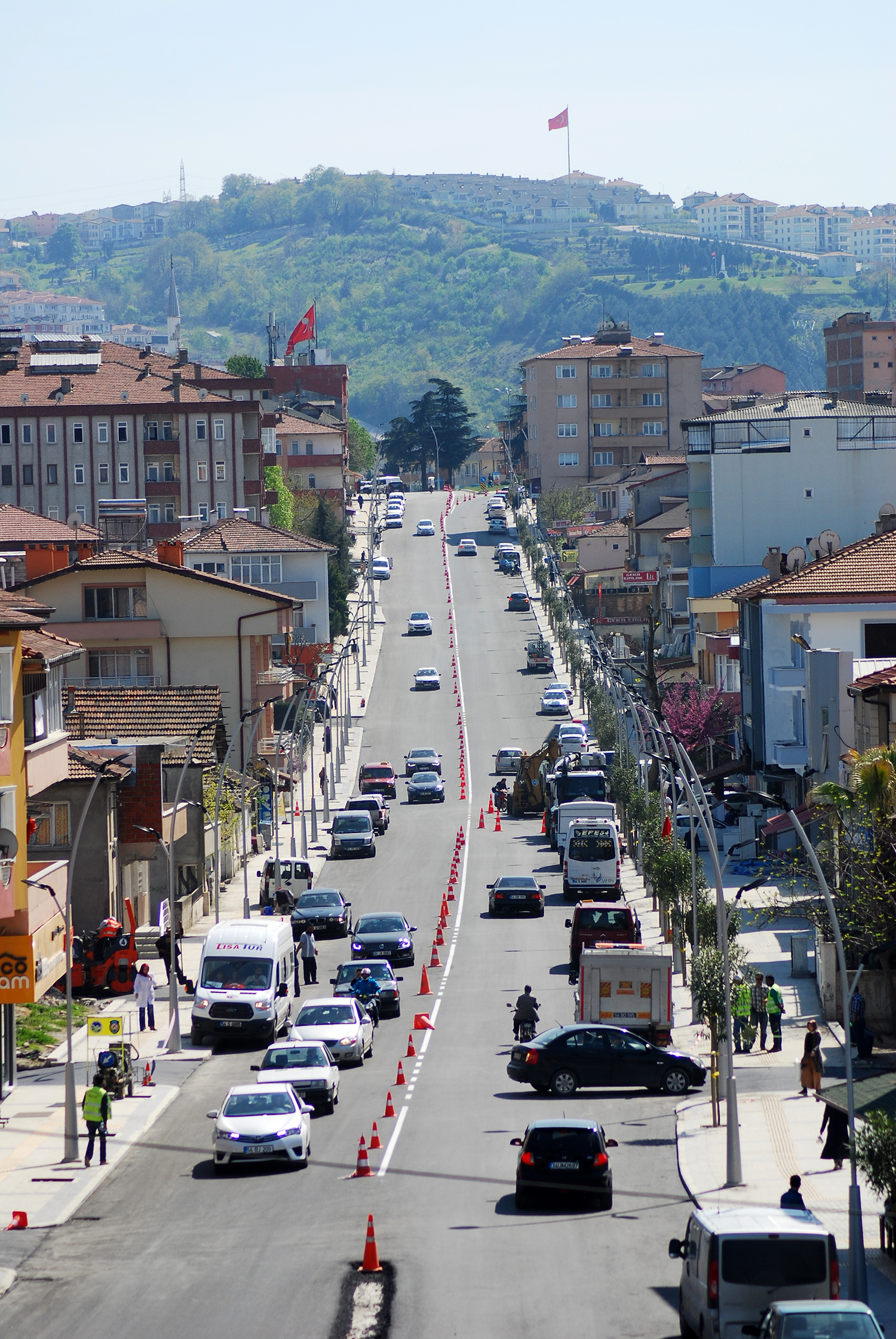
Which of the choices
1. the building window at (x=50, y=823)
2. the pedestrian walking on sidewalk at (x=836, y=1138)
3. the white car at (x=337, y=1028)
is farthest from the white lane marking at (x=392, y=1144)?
the building window at (x=50, y=823)

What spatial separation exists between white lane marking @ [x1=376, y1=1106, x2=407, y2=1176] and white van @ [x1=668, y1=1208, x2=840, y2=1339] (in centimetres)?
1008

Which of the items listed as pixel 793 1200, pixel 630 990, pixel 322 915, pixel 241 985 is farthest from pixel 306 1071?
pixel 322 915

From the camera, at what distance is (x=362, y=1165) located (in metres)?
27.5

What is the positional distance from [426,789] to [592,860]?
25.0m

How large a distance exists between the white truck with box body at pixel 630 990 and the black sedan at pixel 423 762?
50065 mm

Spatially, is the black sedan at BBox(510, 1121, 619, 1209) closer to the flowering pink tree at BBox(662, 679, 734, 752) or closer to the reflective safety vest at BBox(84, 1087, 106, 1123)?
the reflective safety vest at BBox(84, 1087, 106, 1123)

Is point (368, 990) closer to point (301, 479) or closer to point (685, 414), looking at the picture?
point (301, 479)

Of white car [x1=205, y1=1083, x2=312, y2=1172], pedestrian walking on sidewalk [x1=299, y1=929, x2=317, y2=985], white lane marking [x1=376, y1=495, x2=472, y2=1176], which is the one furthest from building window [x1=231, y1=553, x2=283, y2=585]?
white car [x1=205, y1=1083, x2=312, y2=1172]

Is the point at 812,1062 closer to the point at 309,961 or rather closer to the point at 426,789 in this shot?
the point at 309,961

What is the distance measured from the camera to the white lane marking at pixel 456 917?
29.6m

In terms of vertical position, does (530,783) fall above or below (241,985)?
below

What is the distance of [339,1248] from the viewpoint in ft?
76.0

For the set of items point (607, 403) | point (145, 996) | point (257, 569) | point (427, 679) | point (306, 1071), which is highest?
point (607, 403)

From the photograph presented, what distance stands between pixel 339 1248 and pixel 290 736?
2226 inches
